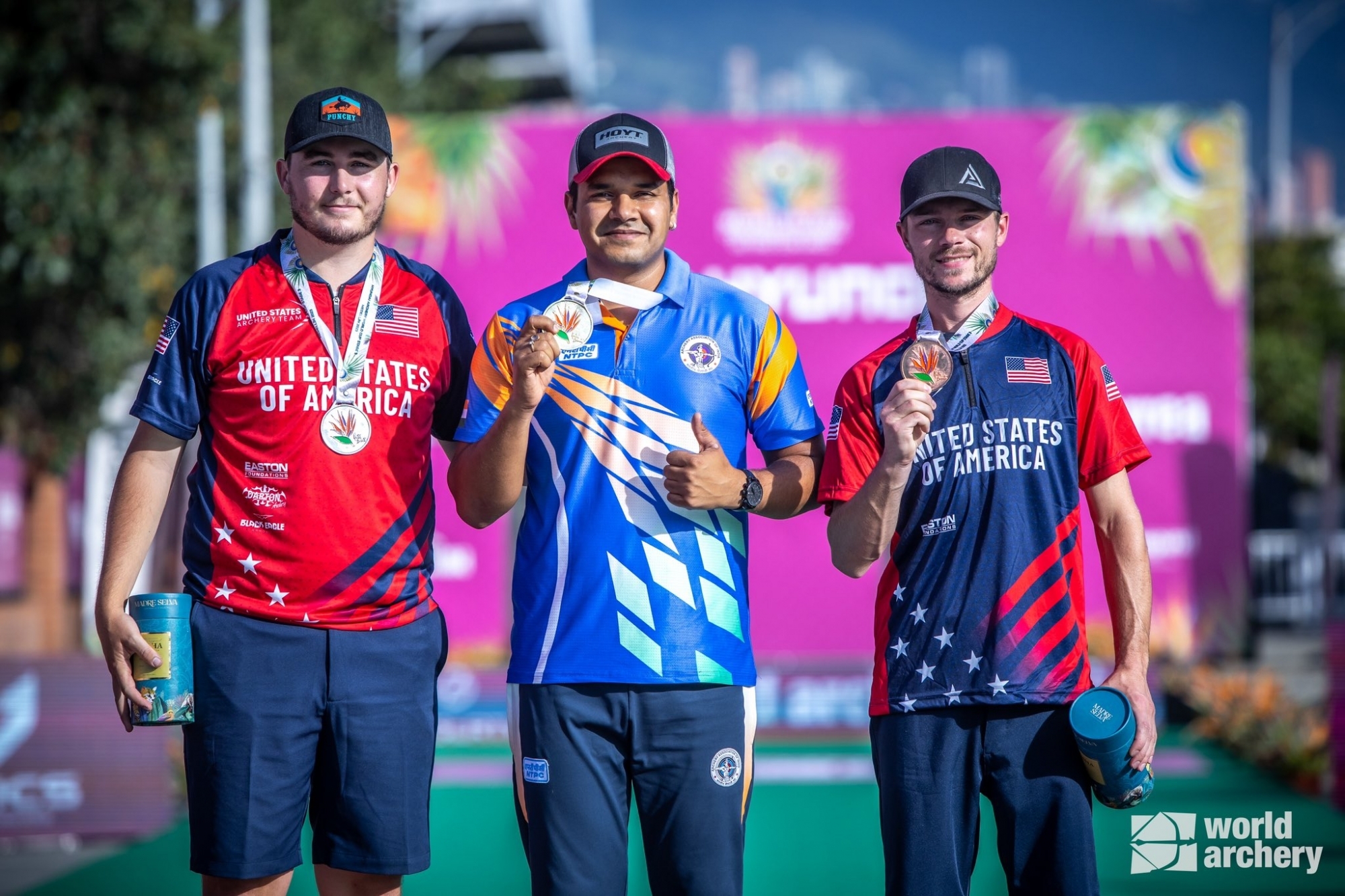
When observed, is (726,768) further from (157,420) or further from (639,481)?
(157,420)

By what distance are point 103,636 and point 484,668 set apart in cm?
793

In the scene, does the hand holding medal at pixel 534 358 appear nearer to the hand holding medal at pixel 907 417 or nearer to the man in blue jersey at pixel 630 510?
the man in blue jersey at pixel 630 510

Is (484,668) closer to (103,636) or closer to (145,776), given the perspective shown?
(145,776)

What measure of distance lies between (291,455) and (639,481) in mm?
927

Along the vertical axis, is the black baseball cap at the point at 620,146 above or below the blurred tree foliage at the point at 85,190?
below

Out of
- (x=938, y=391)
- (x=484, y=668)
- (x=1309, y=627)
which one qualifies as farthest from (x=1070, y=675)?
(x=1309, y=627)

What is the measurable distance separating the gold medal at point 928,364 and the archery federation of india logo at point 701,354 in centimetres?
50

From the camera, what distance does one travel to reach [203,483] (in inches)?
144

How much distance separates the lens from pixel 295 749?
3559 millimetres

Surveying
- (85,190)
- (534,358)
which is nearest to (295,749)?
(534,358)

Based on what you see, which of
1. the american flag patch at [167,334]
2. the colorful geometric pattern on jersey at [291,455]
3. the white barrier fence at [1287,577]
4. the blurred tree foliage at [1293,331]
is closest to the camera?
the colorful geometric pattern on jersey at [291,455]

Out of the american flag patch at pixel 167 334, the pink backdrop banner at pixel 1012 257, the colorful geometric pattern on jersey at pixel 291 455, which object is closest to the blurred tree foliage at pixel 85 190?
the pink backdrop banner at pixel 1012 257

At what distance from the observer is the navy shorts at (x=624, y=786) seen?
3385 mm

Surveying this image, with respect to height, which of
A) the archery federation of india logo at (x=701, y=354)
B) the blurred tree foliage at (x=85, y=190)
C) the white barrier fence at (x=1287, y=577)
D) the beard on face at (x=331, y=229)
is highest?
the blurred tree foliage at (x=85, y=190)
